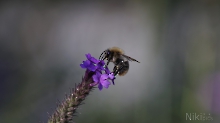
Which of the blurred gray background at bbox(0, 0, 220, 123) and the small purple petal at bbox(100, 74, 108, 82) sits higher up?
the blurred gray background at bbox(0, 0, 220, 123)

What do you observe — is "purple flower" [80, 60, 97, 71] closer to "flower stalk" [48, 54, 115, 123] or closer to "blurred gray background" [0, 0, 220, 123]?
"flower stalk" [48, 54, 115, 123]

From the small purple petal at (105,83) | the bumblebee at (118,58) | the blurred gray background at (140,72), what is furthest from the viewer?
the blurred gray background at (140,72)

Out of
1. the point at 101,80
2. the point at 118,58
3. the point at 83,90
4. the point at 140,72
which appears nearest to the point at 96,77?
the point at 101,80

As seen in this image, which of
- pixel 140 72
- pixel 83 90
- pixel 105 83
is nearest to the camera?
pixel 105 83

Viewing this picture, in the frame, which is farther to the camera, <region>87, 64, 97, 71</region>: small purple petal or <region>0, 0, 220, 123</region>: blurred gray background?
<region>0, 0, 220, 123</region>: blurred gray background

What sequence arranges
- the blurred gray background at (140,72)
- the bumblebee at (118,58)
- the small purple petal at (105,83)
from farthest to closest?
the blurred gray background at (140,72)
the bumblebee at (118,58)
the small purple petal at (105,83)

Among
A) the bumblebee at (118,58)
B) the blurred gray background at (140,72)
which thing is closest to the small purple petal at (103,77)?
the blurred gray background at (140,72)

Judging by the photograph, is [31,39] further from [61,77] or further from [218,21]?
[218,21]

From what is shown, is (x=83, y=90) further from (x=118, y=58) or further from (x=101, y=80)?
(x=118, y=58)

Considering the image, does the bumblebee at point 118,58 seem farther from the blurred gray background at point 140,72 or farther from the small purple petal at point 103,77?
the small purple petal at point 103,77

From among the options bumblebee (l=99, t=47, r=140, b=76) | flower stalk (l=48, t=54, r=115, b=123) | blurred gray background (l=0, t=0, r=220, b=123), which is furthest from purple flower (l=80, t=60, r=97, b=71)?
bumblebee (l=99, t=47, r=140, b=76)

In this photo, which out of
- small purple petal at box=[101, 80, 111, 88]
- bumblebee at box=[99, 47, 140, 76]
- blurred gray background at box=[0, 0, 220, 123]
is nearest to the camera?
small purple petal at box=[101, 80, 111, 88]

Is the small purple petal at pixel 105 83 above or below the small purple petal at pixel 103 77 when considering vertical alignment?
below

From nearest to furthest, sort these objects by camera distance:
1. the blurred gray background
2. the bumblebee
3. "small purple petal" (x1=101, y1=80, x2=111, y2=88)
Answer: "small purple petal" (x1=101, y1=80, x2=111, y2=88) → the bumblebee → the blurred gray background
